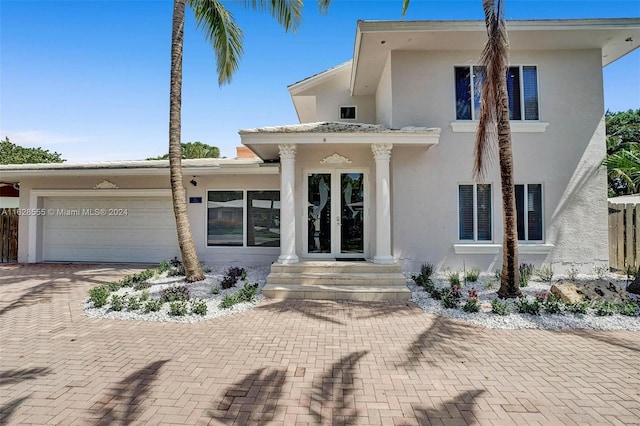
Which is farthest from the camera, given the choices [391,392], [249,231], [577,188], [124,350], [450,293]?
[249,231]

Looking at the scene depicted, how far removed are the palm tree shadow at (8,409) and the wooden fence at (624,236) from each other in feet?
44.3

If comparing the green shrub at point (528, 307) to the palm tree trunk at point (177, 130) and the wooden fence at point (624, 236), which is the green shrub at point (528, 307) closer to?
the wooden fence at point (624, 236)

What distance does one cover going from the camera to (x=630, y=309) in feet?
21.0

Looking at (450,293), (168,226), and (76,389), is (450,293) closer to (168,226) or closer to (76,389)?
(76,389)

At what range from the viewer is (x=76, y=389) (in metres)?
3.93

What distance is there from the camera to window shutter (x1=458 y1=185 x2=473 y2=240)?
9875 mm

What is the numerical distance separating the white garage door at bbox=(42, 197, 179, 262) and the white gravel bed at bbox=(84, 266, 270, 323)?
3645 millimetres

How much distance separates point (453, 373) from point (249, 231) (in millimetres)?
9244

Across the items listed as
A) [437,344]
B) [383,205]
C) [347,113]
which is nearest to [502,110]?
[383,205]

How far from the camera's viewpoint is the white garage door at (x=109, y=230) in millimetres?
12930

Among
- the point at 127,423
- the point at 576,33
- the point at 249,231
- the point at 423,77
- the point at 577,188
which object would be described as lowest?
the point at 127,423

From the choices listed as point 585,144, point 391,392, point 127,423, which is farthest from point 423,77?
point 127,423

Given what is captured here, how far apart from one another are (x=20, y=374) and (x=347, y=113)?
40.1 feet

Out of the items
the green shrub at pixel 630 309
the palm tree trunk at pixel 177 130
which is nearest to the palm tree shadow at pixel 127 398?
the palm tree trunk at pixel 177 130
